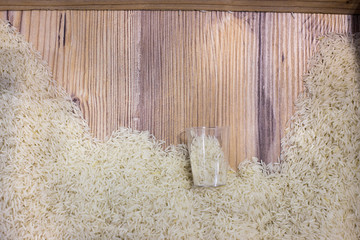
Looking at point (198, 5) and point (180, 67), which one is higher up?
point (198, 5)

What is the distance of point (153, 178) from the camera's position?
1598 mm

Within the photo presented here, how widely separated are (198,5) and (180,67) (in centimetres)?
33

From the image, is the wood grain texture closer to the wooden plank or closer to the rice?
the wooden plank

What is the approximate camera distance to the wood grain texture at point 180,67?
1.71 m

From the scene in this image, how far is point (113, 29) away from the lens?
1.74 metres

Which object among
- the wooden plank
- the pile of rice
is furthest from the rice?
the wooden plank

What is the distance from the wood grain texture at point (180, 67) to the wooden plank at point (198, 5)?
3cm

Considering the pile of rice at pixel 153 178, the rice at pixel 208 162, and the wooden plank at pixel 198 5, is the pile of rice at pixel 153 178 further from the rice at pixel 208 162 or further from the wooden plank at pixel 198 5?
the wooden plank at pixel 198 5

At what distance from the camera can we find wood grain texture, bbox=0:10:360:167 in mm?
1705

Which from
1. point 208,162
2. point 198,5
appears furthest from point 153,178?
point 198,5

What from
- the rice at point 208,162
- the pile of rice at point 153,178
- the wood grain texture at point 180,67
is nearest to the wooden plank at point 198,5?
the wood grain texture at point 180,67

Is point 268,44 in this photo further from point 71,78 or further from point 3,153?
point 3,153

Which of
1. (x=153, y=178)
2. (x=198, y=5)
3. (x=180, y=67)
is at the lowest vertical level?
(x=153, y=178)

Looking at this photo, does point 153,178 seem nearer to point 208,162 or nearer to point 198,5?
point 208,162
